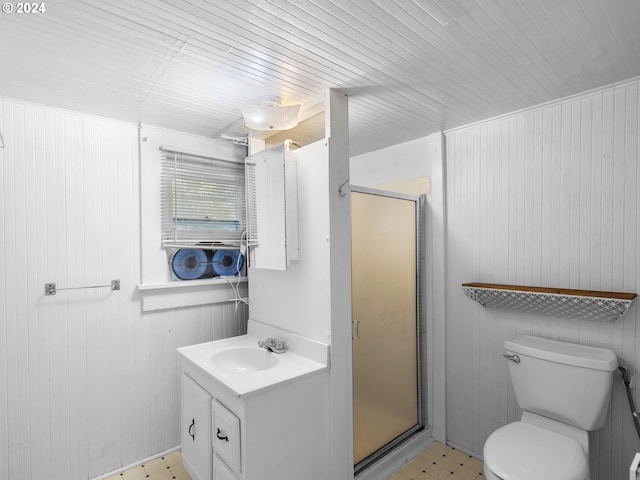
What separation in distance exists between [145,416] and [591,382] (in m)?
2.58

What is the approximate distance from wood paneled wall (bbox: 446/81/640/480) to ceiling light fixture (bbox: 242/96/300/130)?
122 centimetres

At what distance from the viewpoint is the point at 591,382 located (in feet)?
5.57

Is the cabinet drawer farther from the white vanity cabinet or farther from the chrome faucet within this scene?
the chrome faucet

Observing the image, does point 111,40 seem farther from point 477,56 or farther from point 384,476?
point 384,476

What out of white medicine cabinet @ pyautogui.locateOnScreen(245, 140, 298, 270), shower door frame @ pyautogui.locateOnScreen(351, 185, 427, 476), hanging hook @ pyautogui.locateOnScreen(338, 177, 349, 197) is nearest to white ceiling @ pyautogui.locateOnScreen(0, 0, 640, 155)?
white medicine cabinet @ pyautogui.locateOnScreen(245, 140, 298, 270)

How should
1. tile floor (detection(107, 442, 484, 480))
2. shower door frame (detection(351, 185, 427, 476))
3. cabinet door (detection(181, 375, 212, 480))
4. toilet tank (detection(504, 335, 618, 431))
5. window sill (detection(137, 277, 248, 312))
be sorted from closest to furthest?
toilet tank (detection(504, 335, 618, 431)) → cabinet door (detection(181, 375, 212, 480)) → tile floor (detection(107, 442, 484, 480)) → window sill (detection(137, 277, 248, 312)) → shower door frame (detection(351, 185, 427, 476))

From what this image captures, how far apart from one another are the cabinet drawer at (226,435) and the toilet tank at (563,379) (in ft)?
5.08

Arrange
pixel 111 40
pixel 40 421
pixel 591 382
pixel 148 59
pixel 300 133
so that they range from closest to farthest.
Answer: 1. pixel 111 40
2. pixel 148 59
3. pixel 591 382
4. pixel 40 421
5. pixel 300 133

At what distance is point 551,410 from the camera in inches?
71.7

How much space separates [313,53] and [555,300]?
5.86 feet

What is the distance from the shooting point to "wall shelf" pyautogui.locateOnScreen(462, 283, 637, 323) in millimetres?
1705

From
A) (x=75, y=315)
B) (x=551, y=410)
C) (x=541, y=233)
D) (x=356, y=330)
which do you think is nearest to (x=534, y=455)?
(x=551, y=410)

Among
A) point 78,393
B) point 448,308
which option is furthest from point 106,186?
point 448,308

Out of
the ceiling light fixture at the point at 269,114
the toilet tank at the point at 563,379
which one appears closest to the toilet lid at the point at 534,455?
the toilet tank at the point at 563,379
